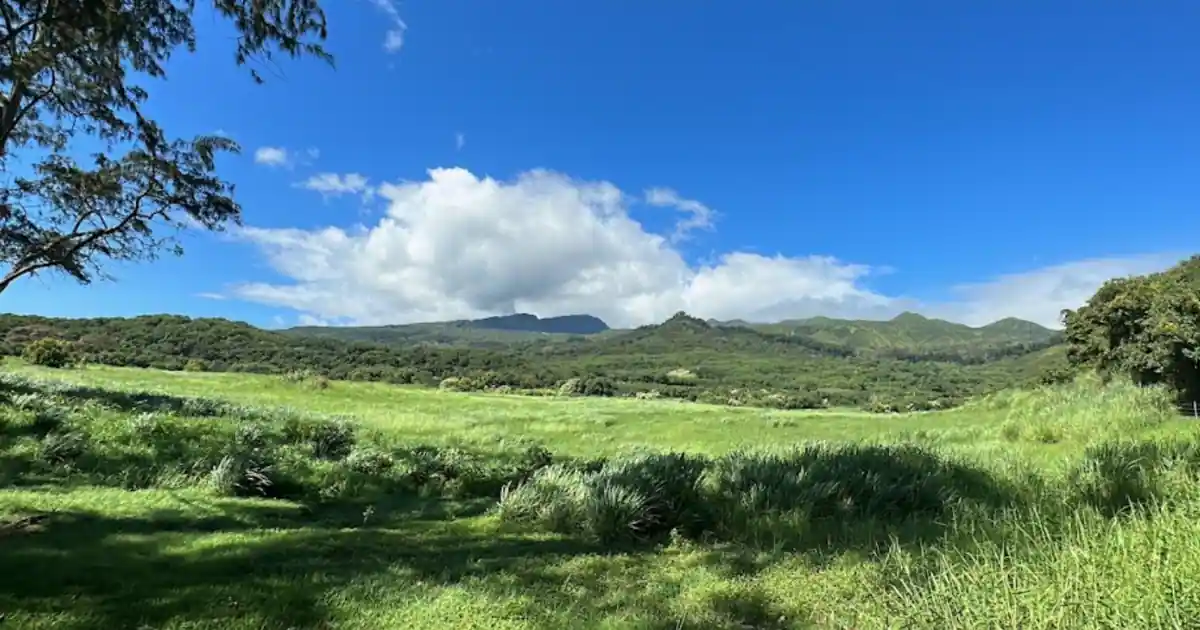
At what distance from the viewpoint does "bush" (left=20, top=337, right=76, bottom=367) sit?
138 ft

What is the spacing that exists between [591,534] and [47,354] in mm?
48198

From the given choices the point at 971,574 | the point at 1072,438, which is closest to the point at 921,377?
the point at 1072,438

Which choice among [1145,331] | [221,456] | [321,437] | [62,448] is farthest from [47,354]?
[1145,331]

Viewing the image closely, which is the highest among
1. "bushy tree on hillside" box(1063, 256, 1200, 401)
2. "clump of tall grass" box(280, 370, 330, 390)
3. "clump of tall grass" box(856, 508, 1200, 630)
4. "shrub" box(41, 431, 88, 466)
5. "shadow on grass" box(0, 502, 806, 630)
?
"bushy tree on hillside" box(1063, 256, 1200, 401)

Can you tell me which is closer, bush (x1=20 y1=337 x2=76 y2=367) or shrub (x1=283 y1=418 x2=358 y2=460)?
shrub (x1=283 y1=418 x2=358 y2=460)

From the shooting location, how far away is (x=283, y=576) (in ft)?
18.3

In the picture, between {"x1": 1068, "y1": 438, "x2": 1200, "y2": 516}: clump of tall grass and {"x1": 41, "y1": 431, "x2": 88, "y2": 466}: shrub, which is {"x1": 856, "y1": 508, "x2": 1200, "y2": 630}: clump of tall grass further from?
{"x1": 41, "y1": 431, "x2": 88, "y2": 466}: shrub

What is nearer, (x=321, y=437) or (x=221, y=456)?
(x=221, y=456)

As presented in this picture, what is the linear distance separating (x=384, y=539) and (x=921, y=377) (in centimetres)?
20602

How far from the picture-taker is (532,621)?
190 inches

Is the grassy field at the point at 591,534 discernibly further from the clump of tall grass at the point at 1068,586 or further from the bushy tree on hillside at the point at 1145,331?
the bushy tree on hillside at the point at 1145,331

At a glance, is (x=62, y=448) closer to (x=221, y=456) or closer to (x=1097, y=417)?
Answer: (x=221, y=456)

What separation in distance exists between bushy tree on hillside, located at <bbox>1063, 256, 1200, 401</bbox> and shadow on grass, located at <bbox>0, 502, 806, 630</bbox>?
20.1m

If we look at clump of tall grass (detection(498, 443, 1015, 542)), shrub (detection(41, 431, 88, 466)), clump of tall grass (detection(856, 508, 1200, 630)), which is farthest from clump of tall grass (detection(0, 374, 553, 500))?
clump of tall grass (detection(856, 508, 1200, 630))
